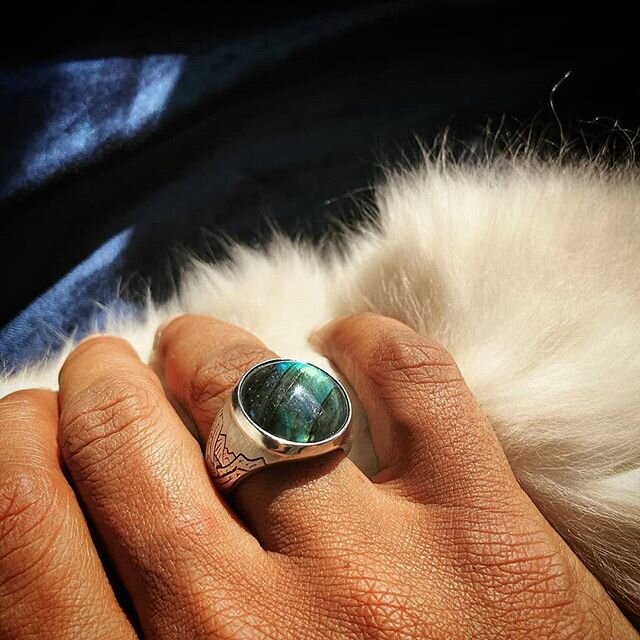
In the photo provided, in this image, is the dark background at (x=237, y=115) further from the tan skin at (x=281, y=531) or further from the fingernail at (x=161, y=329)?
the tan skin at (x=281, y=531)

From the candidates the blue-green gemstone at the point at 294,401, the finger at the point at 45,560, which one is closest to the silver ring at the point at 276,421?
the blue-green gemstone at the point at 294,401

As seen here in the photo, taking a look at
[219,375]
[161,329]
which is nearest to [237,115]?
[161,329]

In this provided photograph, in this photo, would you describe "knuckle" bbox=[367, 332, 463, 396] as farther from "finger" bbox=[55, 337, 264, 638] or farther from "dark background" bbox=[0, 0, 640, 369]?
"dark background" bbox=[0, 0, 640, 369]

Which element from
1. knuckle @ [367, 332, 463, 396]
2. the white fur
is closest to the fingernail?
the white fur

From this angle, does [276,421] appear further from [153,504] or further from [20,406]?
[20,406]

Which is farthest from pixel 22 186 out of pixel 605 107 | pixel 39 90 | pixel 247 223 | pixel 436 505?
pixel 605 107

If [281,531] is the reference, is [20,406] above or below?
above

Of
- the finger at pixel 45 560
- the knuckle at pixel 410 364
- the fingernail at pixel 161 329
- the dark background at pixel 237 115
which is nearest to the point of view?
the finger at pixel 45 560
